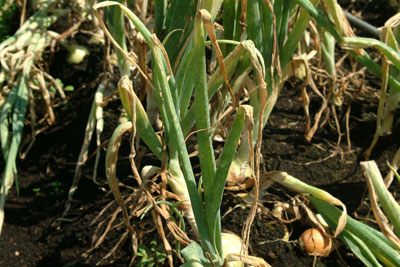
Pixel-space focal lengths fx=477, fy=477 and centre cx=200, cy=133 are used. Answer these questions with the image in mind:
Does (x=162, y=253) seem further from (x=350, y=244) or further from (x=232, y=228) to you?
(x=350, y=244)

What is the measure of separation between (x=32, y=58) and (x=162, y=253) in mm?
832

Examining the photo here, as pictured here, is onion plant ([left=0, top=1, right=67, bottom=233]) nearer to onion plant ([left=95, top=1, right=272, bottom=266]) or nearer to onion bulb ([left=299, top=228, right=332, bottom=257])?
onion plant ([left=95, top=1, right=272, bottom=266])

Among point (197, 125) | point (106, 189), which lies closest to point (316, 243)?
point (197, 125)

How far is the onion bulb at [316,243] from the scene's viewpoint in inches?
50.9

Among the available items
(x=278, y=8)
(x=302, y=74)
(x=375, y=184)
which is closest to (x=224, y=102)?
(x=278, y=8)

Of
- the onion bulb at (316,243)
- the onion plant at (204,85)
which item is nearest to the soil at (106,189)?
the onion bulb at (316,243)

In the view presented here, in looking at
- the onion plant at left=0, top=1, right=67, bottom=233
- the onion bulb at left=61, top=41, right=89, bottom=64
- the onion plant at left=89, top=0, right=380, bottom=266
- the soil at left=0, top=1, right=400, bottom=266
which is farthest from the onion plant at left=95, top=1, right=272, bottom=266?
the onion bulb at left=61, top=41, right=89, bottom=64

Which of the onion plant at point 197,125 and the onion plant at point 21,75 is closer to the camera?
the onion plant at point 197,125

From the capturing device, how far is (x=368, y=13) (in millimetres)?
2371

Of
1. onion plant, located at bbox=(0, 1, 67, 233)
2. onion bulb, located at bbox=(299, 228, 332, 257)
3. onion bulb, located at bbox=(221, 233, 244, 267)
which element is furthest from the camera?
onion plant, located at bbox=(0, 1, 67, 233)

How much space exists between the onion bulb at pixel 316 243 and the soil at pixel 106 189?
0.03 meters

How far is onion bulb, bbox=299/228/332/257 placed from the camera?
4.24 ft

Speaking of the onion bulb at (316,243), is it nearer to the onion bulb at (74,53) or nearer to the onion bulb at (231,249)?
the onion bulb at (231,249)

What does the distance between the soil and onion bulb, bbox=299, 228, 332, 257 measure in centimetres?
3
